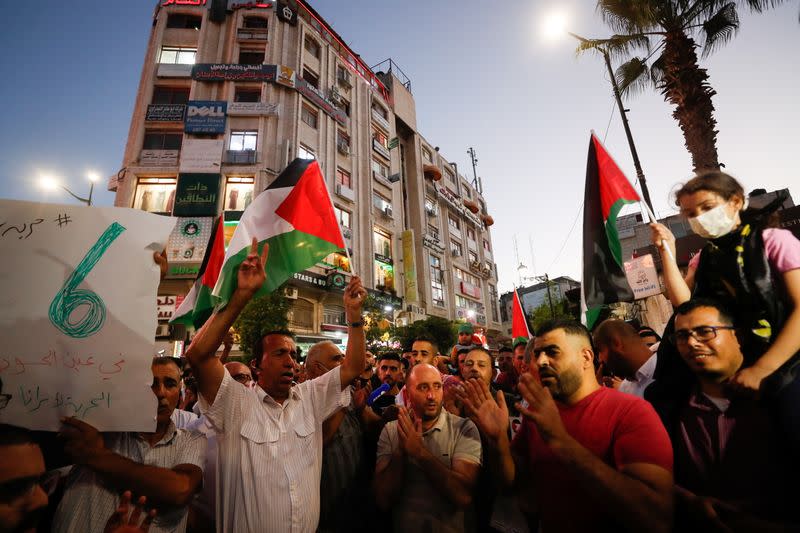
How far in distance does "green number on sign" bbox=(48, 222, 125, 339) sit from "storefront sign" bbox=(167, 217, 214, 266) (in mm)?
16208

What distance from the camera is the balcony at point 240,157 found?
1933cm

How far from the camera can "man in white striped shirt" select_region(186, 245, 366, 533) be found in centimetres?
207

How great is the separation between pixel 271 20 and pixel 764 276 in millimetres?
28114

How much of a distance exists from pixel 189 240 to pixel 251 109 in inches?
331

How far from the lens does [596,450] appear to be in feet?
5.73

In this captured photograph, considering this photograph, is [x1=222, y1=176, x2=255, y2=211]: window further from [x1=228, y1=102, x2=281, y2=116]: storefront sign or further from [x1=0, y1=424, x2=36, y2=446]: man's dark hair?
[x1=0, y1=424, x2=36, y2=446]: man's dark hair

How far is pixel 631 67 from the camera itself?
409 inches

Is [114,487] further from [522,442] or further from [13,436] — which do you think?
[522,442]

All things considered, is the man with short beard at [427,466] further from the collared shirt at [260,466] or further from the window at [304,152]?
the window at [304,152]

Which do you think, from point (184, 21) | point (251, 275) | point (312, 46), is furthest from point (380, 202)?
point (251, 275)

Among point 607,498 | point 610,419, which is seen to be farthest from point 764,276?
point 607,498

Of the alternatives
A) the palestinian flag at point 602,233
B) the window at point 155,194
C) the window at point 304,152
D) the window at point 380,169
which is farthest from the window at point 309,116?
the palestinian flag at point 602,233

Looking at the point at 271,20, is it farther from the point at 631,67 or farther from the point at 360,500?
the point at 360,500

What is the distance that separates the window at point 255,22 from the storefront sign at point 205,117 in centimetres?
724
